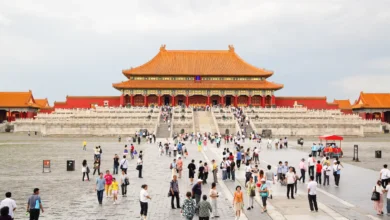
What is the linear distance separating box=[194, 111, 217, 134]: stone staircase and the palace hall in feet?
56.2

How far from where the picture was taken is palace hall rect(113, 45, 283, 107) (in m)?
83.9

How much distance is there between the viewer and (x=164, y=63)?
8975cm

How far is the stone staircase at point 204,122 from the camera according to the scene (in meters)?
57.8

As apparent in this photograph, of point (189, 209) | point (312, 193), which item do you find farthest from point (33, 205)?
point (312, 193)

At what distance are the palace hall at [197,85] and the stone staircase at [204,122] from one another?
56.2ft

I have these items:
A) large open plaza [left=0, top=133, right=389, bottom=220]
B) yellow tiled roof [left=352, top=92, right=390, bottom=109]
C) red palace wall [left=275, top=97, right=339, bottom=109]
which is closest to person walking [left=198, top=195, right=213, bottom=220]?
large open plaza [left=0, top=133, right=389, bottom=220]

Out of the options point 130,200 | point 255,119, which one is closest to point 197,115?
point 255,119

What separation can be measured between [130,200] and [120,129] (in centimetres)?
4140

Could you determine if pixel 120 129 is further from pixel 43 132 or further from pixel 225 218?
pixel 225 218

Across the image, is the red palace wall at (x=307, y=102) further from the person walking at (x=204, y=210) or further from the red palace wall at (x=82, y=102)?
the person walking at (x=204, y=210)

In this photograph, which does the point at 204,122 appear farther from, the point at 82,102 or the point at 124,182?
the point at 124,182

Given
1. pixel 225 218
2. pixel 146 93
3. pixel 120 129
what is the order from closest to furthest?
pixel 225 218
pixel 120 129
pixel 146 93

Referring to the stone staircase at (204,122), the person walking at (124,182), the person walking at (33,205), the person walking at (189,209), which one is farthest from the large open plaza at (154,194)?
the stone staircase at (204,122)

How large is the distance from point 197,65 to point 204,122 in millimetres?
30103
